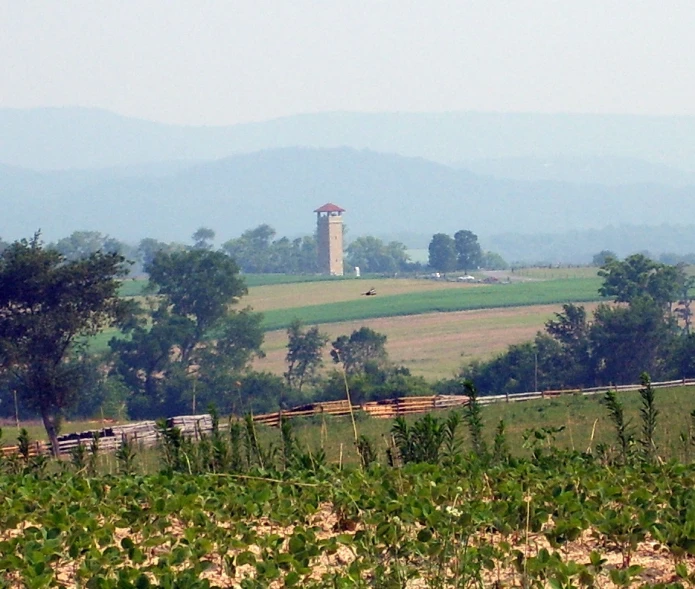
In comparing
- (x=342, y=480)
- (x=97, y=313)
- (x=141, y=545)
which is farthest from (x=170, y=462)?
(x=97, y=313)

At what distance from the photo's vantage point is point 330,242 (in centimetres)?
16200

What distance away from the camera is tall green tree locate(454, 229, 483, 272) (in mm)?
158625

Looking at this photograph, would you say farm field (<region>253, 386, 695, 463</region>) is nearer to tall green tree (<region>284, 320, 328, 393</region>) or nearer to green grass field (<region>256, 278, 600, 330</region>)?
tall green tree (<region>284, 320, 328, 393</region>)

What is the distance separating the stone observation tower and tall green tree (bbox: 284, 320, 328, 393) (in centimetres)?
8716

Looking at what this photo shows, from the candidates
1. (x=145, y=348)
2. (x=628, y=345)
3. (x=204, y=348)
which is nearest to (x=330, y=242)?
(x=204, y=348)

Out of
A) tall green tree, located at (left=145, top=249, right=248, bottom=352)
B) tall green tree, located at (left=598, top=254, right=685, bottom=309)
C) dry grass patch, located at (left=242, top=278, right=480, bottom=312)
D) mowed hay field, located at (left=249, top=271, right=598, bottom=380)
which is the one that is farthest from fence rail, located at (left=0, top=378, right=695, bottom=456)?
dry grass patch, located at (left=242, top=278, right=480, bottom=312)

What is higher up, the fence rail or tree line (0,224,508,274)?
tree line (0,224,508,274)

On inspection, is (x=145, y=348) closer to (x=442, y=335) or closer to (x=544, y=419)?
(x=442, y=335)

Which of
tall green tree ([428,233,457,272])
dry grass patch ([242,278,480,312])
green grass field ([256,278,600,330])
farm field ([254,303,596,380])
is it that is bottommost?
farm field ([254,303,596,380])

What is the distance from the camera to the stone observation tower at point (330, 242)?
161375 mm

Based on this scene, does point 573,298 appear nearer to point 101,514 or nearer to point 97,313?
point 97,313

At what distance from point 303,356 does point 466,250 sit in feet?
298

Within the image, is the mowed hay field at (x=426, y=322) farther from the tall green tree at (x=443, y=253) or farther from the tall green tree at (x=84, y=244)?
the tall green tree at (x=84, y=244)

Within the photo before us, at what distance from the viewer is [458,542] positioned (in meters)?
7.15
